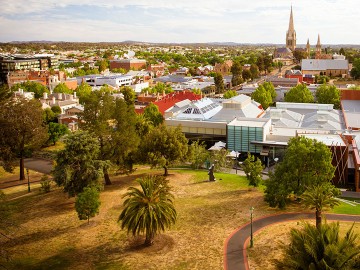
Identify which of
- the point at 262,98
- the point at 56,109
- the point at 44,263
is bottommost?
the point at 44,263

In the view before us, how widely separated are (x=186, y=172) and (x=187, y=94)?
140ft

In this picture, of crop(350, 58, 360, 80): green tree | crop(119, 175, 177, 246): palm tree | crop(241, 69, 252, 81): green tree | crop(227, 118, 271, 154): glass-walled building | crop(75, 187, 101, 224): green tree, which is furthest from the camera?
crop(241, 69, 252, 81): green tree

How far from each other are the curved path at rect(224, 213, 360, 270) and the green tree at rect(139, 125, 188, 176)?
12955 millimetres

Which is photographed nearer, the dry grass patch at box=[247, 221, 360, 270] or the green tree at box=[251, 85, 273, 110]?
the dry grass patch at box=[247, 221, 360, 270]

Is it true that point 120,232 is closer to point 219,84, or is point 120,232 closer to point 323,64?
point 219,84

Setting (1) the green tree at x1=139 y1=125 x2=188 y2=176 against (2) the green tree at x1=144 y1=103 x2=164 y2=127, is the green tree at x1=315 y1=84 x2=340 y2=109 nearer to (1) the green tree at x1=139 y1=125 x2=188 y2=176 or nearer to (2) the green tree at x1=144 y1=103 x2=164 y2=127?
(2) the green tree at x1=144 y1=103 x2=164 y2=127

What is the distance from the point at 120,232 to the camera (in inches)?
1189

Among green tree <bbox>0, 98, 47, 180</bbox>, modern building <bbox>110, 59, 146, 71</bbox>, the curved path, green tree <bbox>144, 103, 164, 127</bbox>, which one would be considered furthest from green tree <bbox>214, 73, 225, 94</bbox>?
the curved path

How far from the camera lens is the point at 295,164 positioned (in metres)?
32.6

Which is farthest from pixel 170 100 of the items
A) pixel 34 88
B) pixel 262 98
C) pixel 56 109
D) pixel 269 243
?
pixel 269 243

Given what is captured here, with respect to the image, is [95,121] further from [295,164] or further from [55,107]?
[55,107]

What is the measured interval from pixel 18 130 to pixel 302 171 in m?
31.1

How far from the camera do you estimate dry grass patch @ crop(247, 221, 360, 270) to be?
25.0 m

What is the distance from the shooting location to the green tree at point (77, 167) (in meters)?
34.2
